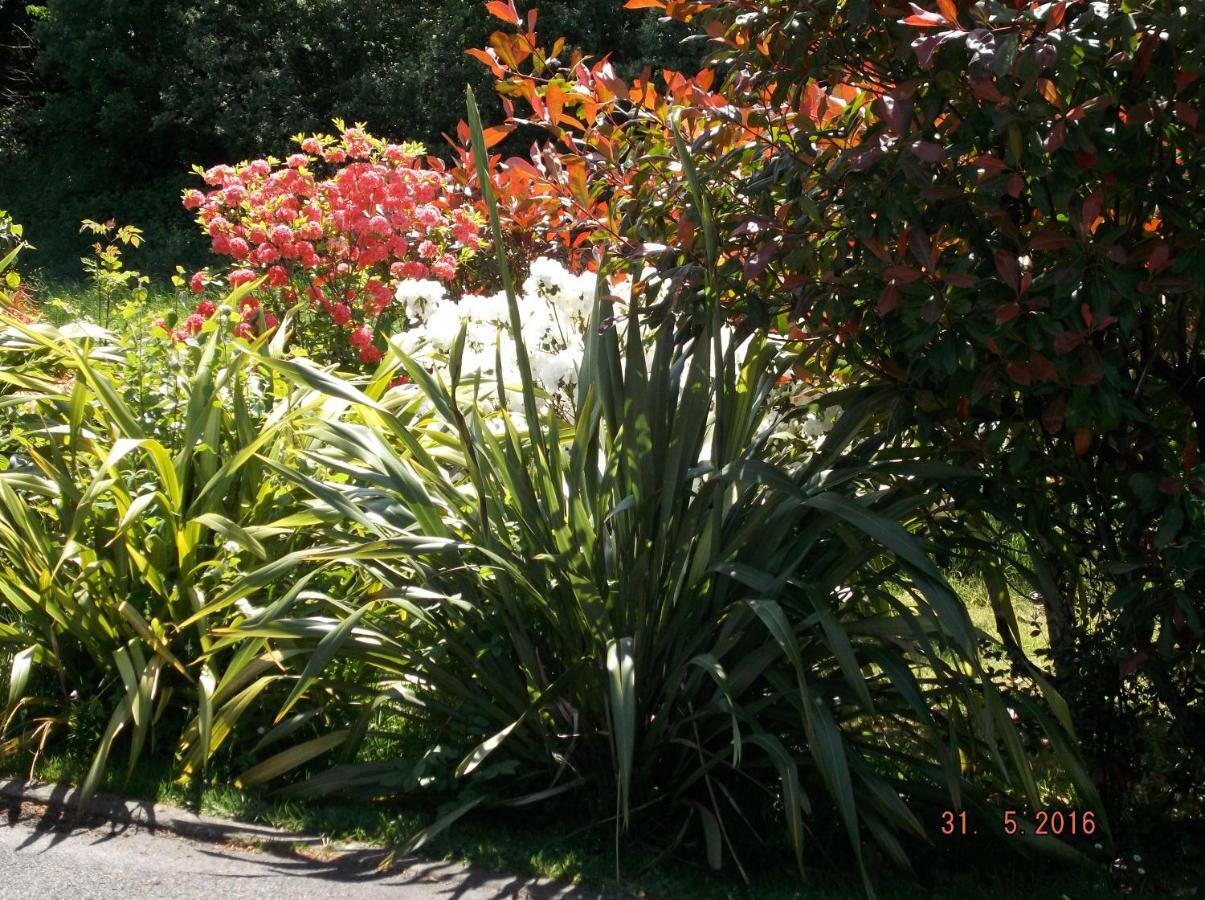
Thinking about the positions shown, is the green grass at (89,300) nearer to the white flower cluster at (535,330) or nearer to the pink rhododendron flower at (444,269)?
the pink rhododendron flower at (444,269)

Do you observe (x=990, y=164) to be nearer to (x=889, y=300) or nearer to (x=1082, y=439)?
(x=889, y=300)

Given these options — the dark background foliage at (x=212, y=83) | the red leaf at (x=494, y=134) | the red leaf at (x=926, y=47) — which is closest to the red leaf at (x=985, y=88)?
the red leaf at (x=926, y=47)

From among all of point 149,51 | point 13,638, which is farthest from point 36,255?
point 13,638

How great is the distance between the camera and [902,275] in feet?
10.4

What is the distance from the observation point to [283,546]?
4.34m

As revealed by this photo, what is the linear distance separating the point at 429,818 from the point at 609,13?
12879mm

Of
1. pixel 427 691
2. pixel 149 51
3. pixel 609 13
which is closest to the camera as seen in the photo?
pixel 427 691

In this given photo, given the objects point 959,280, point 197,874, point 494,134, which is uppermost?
point 494,134

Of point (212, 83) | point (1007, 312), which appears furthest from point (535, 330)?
point (212, 83)

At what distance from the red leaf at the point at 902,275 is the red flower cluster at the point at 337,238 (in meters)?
3.57

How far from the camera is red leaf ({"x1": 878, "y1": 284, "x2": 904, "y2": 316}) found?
3.17 m

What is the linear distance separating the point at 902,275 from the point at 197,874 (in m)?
2.35

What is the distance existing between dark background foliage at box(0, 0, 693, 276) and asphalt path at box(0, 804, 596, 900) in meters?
11.2

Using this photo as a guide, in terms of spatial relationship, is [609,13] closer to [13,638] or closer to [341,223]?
[341,223]
